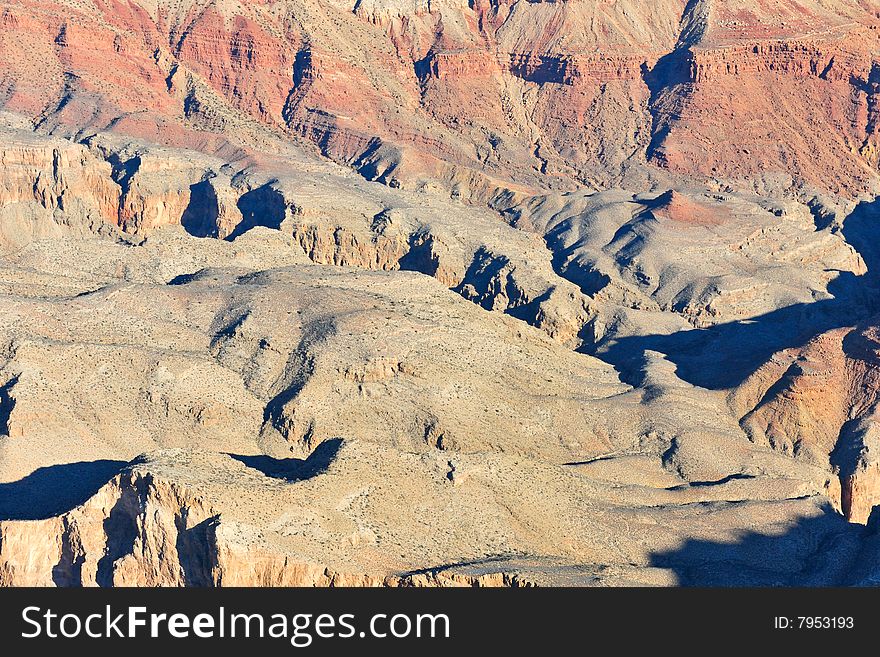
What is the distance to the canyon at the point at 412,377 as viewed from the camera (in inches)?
2830

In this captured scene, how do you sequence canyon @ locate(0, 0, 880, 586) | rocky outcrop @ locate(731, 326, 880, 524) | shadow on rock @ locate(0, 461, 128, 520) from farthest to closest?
rocky outcrop @ locate(731, 326, 880, 524)
shadow on rock @ locate(0, 461, 128, 520)
canyon @ locate(0, 0, 880, 586)

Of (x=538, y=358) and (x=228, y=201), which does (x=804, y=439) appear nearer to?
(x=538, y=358)

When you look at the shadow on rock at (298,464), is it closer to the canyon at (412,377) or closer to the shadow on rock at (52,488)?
the canyon at (412,377)

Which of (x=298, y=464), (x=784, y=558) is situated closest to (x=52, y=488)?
(x=298, y=464)

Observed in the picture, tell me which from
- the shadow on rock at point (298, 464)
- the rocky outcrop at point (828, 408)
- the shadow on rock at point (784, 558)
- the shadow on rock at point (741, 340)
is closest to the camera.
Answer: the shadow on rock at point (298, 464)

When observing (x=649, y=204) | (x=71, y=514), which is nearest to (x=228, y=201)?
(x=649, y=204)

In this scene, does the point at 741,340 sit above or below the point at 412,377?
below

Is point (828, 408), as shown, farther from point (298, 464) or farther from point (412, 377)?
point (298, 464)

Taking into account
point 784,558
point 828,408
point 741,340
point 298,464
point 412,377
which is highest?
point 784,558

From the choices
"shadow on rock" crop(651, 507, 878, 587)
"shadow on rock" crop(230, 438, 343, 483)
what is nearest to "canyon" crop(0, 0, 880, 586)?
"shadow on rock" crop(651, 507, 878, 587)

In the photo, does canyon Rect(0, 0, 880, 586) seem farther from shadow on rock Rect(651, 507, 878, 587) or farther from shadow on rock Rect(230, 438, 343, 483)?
shadow on rock Rect(230, 438, 343, 483)

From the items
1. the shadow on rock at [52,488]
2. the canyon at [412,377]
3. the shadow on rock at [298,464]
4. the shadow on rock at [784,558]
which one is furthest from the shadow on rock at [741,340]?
the shadow on rock at [52,488]

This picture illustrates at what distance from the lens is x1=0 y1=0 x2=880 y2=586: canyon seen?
7188 cm

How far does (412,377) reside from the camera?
318ft
